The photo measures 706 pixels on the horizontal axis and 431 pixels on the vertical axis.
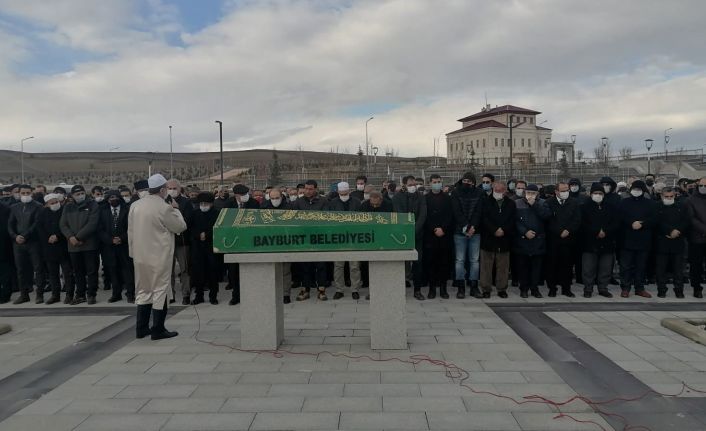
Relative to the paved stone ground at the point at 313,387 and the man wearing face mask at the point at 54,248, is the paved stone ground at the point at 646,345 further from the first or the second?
the man wearing face mask at the point at 54,248

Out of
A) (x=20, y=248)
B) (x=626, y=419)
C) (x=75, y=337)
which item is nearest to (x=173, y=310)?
(x=75, y=337)

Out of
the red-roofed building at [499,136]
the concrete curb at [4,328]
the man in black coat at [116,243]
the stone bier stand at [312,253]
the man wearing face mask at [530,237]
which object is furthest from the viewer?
the red-roofed building at [499,136]

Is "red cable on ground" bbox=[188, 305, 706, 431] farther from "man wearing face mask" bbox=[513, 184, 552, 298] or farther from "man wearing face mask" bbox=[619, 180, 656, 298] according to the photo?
"man wearing face mask" bbox=[619, 180, 656, 298]

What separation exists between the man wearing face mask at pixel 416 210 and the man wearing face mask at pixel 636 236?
345cm

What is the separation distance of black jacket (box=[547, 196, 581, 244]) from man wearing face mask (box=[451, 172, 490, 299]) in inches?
52.1

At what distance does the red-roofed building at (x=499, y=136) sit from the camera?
245ft

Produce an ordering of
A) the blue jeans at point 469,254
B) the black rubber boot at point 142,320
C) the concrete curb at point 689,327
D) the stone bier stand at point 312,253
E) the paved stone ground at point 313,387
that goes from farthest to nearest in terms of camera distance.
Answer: the blue jeans at point 469,254, the black rubber boot at point 142,320, the concrete curb at point 689,327, the stone bier stand at point 312,253, the paved stone ground at point 313,387

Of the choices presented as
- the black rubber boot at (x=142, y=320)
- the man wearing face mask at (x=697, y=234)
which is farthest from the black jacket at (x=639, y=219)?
the black rubber boot at (x=142, y=320)

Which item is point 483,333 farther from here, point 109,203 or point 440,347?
point 109,203

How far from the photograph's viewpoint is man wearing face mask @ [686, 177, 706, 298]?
8.91 metres

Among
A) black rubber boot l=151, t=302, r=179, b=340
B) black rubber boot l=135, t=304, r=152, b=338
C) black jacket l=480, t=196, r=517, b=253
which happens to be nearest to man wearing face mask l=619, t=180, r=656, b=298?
black jacket l=480, t=196, r=517, b=253

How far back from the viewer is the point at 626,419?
Result: 420 cm

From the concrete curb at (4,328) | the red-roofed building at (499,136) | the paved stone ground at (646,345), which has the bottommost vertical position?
the paved stone ground at (646,345)

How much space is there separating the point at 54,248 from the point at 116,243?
1.09m
